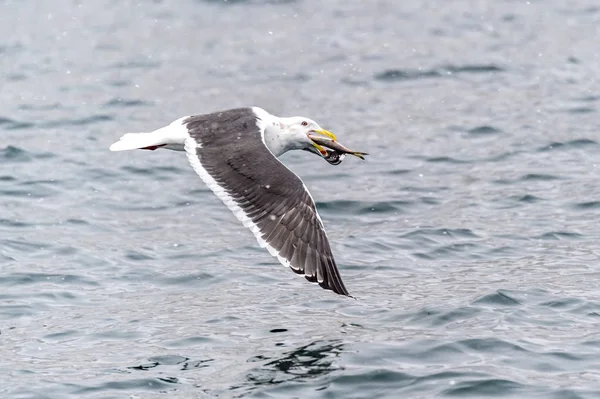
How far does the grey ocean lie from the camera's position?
8695mm

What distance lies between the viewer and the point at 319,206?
1309 centimetres

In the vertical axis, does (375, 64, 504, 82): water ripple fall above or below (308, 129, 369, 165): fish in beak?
below

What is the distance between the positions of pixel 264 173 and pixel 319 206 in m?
3.58

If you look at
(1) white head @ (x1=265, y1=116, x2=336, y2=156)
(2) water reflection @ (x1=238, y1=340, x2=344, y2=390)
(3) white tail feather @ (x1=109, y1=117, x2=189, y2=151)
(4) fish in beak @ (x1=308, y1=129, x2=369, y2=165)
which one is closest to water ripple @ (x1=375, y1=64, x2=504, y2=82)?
(4) fish in beak @ (x1=308, y1=129, x2=369, y2=165)

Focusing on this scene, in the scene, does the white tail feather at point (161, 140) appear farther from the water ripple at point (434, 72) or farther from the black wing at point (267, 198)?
the water ripple at point (434, 72)

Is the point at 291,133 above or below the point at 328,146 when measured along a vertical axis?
above

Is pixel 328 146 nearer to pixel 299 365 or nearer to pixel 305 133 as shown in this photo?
pixel 305 133

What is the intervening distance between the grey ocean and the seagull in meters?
0.67

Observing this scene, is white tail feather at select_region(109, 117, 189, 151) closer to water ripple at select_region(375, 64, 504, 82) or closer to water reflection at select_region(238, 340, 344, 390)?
water reflection at select_region(238, 340, 344, 390)

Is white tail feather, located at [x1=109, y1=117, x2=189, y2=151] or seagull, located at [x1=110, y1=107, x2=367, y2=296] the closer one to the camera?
seagull, located at [x1=110, y1=107, x2=367, y2=296]

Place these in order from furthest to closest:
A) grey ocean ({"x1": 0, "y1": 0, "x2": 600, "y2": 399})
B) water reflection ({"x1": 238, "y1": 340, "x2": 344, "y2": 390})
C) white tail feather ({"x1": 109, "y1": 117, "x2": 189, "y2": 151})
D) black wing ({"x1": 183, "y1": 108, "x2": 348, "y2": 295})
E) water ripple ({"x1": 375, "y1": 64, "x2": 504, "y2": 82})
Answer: water ripple ({"x1": 375, "y1": 64, "x2": 504, "y2": 82}) → white tail feather ({"x1": 109, "y1": 117, "x2": 189, "y2": 151}) → black wing ({"x1": 183, "y1": 108, "x2": 348, "y2": 295}) → grey ocean ({"x1": 0, "y1": 0, "x2": 600, "y2": 399}) → water reflection ({"x1": 238, "y1": 340, "x2": 344, "y2": 390})

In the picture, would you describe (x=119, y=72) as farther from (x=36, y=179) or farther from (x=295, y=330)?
(x=295, y=330)

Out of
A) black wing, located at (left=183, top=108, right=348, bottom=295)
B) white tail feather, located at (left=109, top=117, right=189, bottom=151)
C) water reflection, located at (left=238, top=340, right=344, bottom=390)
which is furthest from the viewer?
white tail feather, located at (left=109, top=117, right=189, bottom=151)

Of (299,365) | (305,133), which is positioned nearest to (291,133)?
(305,133)
